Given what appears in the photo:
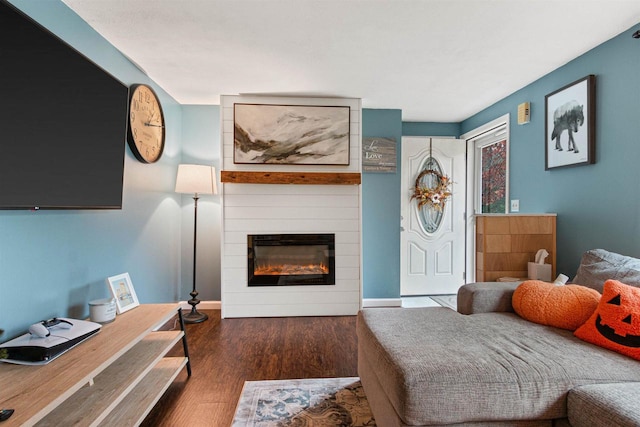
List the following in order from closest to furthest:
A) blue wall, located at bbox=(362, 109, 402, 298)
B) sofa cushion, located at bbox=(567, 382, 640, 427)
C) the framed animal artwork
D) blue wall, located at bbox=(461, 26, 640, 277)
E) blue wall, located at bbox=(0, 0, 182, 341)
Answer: sofa cushion, located at bbox=(567, 382, 640, 427) → blue wall, located at bbox=(0, 0, 182, 341) → blue wall, located at bbox=(461, 26, 640, 277) → the framed animal artwork → blue wall, located at bbox=(362, 109, 402, 298)

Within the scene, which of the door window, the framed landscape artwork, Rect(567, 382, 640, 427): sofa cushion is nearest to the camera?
Rect(567, 382, 640, 427): sofa cushion

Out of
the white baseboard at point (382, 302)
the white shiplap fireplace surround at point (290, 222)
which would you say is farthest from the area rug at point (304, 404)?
the white baseboard at point (382, 302)

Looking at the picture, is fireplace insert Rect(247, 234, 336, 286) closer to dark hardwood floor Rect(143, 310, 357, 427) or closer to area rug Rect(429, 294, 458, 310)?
dark hardwood floor Rect(143, 310, 357, 427)

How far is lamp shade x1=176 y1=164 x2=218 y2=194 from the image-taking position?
10.3ft

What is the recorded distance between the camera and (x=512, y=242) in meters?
2.53

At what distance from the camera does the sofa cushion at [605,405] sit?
1.00 metres

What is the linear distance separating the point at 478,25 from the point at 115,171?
8.17 feet

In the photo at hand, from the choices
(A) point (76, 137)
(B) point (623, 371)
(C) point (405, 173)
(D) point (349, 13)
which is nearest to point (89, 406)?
(A) point (76, 137)

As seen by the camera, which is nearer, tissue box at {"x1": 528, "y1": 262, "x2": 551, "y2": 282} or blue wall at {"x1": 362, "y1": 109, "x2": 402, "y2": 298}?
tissue box at {"x1": 528, "y1": 262, "x2": 551, "y2": 282}

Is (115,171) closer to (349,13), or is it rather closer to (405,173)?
(349,13)

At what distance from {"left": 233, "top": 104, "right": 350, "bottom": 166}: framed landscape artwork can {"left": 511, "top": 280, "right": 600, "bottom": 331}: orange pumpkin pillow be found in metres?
2.10

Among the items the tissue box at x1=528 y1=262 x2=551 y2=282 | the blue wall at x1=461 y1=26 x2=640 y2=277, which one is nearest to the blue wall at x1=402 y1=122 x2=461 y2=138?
the blue wall at x1=461 y1=26 x2=640 y2=277

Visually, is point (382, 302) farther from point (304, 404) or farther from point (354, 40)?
point (354, 40)

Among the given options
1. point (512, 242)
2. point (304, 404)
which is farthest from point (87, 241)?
point (512, 242)
